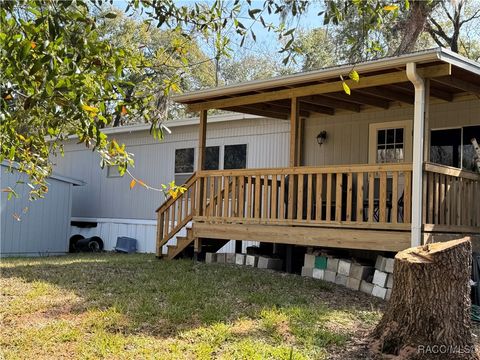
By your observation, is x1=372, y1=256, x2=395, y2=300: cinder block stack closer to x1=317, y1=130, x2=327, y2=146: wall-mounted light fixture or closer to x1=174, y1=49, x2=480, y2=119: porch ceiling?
x1=174, y1=49, x2=480, y2=119: porch ceiling

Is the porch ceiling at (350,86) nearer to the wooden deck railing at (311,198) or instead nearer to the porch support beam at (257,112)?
the porch support beam at (257,112)

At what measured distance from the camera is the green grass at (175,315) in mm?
4754

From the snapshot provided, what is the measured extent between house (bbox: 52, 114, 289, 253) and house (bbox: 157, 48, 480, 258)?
1.24 meters

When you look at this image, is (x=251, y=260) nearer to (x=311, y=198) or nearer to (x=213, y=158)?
(x=311, y=198)

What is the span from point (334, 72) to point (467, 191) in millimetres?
2541

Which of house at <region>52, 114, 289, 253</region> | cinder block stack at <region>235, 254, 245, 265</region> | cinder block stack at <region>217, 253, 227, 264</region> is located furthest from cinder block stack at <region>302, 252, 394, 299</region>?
house at <region>52, 114, 289, 253</region>

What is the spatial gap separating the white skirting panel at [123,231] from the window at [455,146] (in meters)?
6.73

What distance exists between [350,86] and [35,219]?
A: 912 cm

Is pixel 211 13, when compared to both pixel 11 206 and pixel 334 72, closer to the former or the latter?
pixel 334 72

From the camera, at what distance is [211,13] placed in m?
4.04

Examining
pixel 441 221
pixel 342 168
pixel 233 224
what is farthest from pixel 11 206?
pixel 441 221

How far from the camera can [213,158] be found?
13.0 meters

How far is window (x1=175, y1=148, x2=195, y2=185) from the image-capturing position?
13453mm

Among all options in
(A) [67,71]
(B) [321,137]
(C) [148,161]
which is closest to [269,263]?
(B) [321,137]
